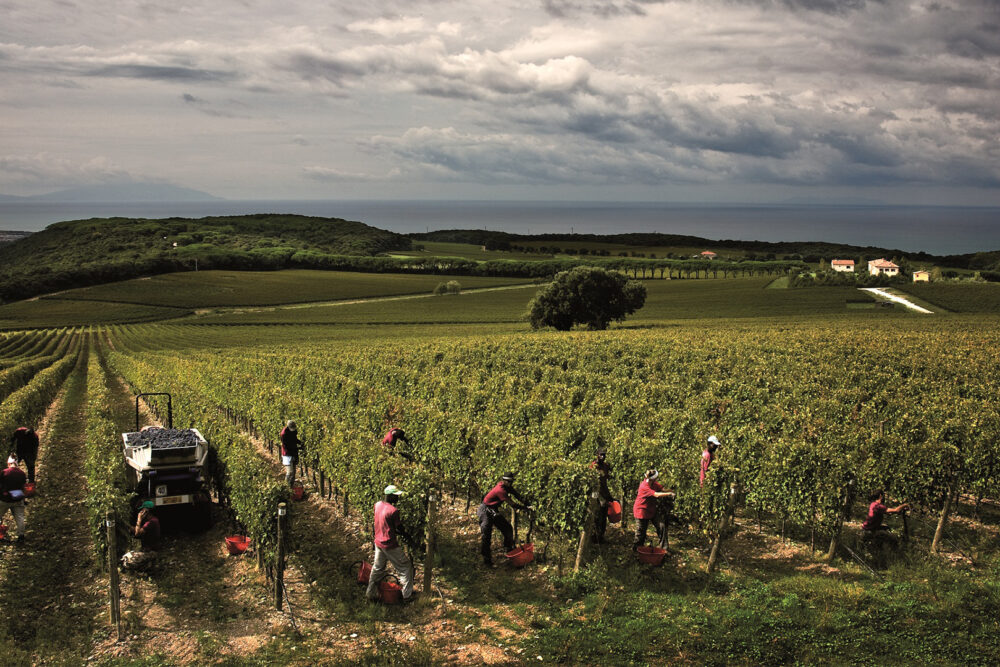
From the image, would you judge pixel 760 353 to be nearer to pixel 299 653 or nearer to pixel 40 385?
pixel 299 653

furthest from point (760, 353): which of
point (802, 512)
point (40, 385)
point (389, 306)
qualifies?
point (389, 306)

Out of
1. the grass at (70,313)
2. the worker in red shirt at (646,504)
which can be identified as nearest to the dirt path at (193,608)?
the worker in red shirt at (646,504)

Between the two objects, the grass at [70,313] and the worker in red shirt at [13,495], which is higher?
the worker in red shirt at [13,495]

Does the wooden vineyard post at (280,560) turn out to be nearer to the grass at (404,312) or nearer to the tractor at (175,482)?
the tractor at (175,482)

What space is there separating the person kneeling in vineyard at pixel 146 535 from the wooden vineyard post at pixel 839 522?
11.6 meters

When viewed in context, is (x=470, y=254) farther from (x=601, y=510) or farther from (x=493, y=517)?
(x=493, y=517)

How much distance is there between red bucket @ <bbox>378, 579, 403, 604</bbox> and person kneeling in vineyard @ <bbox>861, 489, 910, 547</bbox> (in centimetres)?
786

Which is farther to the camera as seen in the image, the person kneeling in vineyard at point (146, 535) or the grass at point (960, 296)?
the grass at point (960, 296)

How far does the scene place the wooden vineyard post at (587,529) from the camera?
1058 cm

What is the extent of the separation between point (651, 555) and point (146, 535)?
876cm

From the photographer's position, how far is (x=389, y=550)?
31.7 ft

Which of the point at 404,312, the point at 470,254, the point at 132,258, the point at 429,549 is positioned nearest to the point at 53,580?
the point at 429,549

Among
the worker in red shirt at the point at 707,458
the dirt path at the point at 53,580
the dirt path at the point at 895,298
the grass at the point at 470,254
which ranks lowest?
the dirt path at the point at 53,580

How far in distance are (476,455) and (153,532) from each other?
6.25 metres
